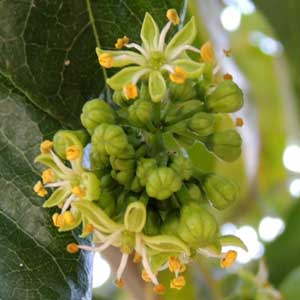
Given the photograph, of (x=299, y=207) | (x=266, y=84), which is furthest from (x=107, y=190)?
(x=266, y=84)

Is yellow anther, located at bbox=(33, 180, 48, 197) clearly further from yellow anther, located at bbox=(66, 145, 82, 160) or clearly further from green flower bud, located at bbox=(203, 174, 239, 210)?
green flower bud, located at bbox=(203, 174, 239, 210)

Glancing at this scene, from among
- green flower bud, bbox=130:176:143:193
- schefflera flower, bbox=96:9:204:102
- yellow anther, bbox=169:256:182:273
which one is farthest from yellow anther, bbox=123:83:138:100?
yellow anther, bbox=169:256:182:273

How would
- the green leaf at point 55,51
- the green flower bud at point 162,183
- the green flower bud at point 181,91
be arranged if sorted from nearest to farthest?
the green flower bud at point 162,183
the green flower bud at point 181,91
the green leaf at point 55,51

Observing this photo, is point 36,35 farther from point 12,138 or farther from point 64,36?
point 12,138

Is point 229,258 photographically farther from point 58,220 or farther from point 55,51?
point 55,51

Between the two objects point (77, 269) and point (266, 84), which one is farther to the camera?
point (266, 84)

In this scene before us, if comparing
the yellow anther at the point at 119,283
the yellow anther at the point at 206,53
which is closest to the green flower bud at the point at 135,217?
the yellow anther at the point at 119,283

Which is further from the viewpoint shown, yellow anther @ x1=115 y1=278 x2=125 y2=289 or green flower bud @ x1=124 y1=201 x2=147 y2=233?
yellow anther @ x1=115 y1=278 x2=125 y2=289

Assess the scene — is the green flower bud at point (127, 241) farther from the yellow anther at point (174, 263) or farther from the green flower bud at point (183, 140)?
the green flower bud at point (183, 140)
